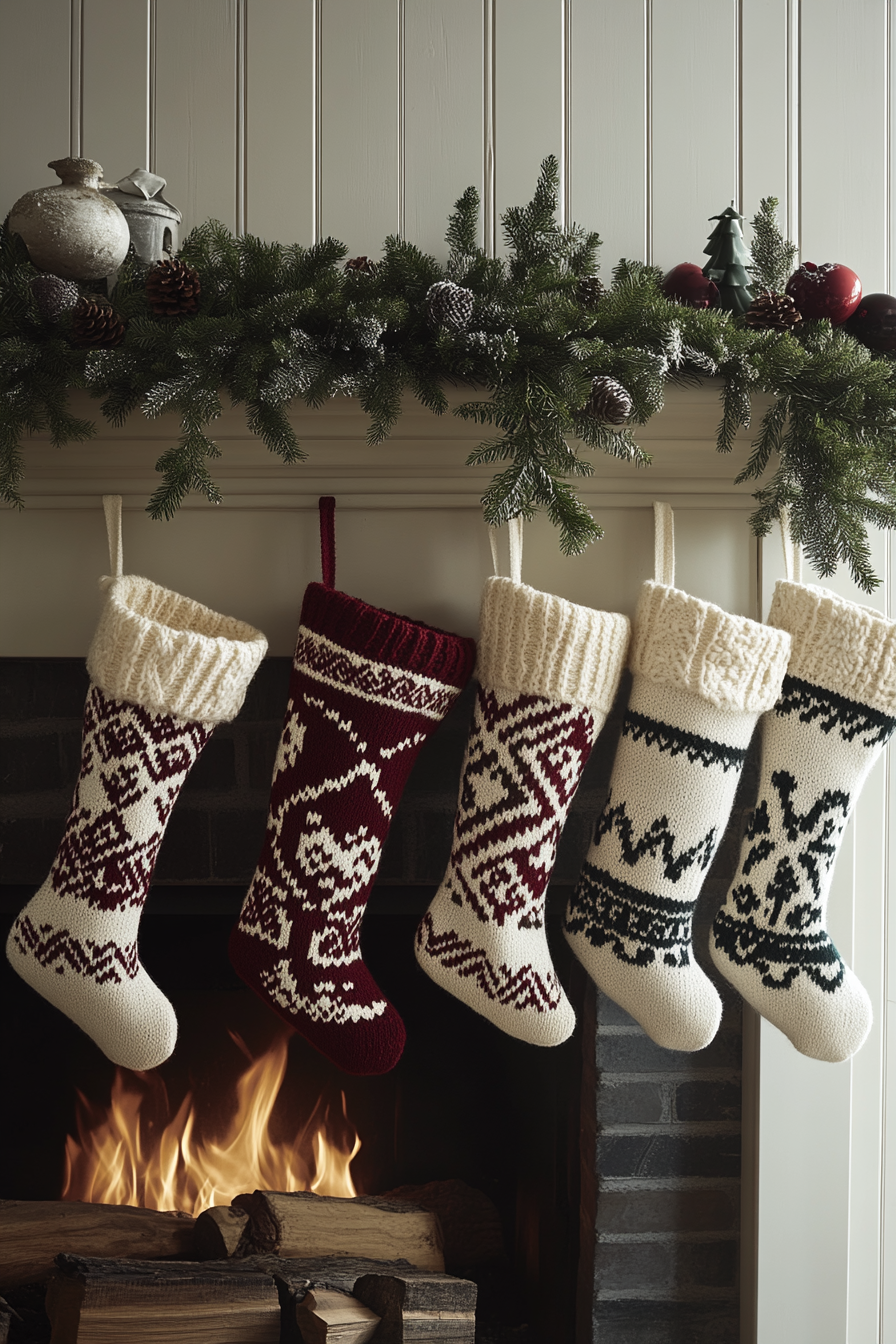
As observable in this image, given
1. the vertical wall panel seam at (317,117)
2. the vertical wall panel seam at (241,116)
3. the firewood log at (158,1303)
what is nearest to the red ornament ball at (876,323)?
the vertical wall panel seam at (317,117)

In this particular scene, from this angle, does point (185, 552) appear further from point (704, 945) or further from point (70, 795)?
point (704, 945)

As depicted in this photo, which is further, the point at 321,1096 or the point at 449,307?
the point at 321,1096

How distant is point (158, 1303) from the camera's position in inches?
47.5

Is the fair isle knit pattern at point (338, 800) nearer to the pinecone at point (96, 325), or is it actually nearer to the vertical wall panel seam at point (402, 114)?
the pinecone at point (96, 325)

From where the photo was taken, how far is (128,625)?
3.66ft

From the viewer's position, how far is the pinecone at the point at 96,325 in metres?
1.09

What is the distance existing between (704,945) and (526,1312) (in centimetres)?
69

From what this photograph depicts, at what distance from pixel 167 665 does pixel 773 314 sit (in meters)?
0.87

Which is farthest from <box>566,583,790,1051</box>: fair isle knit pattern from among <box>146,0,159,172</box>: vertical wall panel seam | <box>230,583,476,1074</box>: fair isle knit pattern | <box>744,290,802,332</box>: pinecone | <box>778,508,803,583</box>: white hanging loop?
<box>146,0,159,172</box>: vertical wall panel seam

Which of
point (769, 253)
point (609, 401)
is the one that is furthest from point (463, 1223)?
point (769, 253)

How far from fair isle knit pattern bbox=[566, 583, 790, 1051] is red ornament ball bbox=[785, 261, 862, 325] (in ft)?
1.38

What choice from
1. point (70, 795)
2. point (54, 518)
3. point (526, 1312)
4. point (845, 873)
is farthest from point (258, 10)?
point (526, 1312)

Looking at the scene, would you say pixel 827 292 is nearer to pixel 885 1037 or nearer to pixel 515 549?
pixel 515 549

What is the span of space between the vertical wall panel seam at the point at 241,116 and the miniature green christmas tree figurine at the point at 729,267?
0.70m
